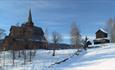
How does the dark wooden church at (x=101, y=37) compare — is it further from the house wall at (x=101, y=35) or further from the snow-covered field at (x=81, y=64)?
the snow-covered field at (x=81, y=64)

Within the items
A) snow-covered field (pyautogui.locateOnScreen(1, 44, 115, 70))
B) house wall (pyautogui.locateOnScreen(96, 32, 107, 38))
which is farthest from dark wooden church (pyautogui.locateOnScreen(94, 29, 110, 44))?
snow-covered field (pyautogui.locateOnScreen(1, 44, 115, 70))

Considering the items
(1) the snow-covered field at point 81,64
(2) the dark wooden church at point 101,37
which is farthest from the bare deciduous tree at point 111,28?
(1) the snow-covered field at point 81,64

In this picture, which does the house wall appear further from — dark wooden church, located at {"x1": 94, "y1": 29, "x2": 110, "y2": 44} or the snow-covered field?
the snow-covered field

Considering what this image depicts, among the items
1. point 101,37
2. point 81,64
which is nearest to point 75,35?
point 101,37

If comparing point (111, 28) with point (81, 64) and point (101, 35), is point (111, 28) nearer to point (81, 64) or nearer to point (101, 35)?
point (101, 35)

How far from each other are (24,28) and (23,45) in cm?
510

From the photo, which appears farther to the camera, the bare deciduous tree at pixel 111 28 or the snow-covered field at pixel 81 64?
the bare deciduous tree at pixel 111 28

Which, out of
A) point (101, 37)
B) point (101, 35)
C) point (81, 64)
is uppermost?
point (101, 35)

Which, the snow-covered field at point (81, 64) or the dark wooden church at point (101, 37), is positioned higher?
the dark wooden church at point (101, 37)

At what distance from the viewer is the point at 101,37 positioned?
95938mm

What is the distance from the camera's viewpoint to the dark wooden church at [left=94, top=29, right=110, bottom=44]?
95294mm

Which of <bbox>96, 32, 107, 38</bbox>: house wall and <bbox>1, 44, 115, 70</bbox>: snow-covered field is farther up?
<bbox>96, 32, 107, 38</bbox>: house wall

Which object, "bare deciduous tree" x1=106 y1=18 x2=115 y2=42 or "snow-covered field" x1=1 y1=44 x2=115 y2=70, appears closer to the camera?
"snow-covered field" x1=1 y1=44 x2=115 y2=70

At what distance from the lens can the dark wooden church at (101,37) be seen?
313ft
